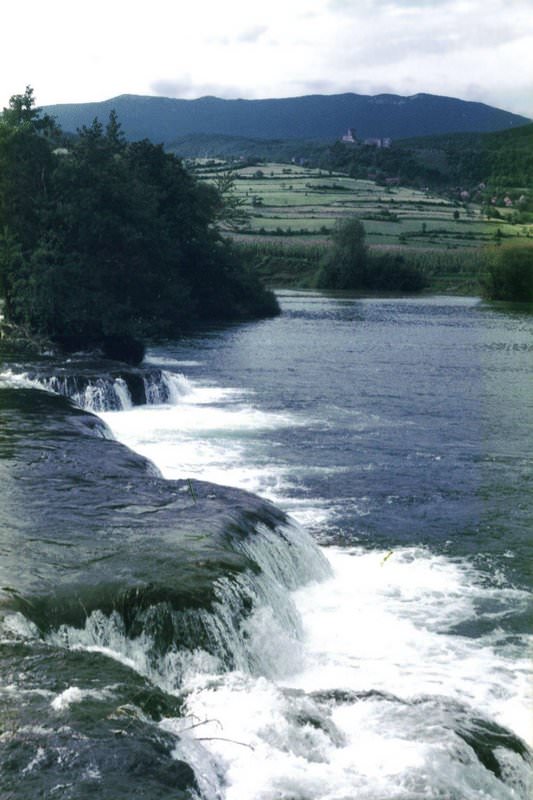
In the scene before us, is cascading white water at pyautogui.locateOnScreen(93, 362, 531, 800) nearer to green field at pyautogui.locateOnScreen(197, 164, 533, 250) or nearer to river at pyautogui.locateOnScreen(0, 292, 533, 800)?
river at pyautogui.locateOnScreen(0, 292, 533, 800)

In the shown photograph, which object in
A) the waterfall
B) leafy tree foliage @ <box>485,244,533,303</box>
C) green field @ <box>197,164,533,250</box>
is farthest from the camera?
green field @ <box>197,164,533,250</box>

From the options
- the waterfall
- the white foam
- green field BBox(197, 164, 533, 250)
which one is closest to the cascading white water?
the white foam

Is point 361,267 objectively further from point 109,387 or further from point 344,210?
point 109,387

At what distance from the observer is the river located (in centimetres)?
991

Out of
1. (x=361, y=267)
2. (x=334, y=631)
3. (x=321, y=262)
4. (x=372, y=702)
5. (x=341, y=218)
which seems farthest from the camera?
(x=341, y=218)

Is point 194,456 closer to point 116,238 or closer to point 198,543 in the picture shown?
point 198,543

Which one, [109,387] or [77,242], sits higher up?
[77,242]

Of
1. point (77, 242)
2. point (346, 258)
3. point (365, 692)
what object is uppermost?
point (77, 242)

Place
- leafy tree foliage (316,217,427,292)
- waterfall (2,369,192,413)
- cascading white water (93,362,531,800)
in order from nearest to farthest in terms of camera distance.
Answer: cascading white water (93,362,531,800)
waterfall (2,369,192,413)
leafy tree foliage (316,217,427,292)

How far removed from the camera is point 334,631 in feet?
48.8

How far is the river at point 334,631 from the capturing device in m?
9.91

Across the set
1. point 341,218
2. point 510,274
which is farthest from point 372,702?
point 341,218

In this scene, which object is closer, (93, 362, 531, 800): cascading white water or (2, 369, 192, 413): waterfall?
(93, 362, 531, 800): cascading white water

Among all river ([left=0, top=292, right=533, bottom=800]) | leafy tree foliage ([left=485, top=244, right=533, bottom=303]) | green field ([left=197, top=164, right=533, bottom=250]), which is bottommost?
river ([left=0, top=292, right=533, bottom=800])
